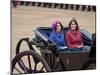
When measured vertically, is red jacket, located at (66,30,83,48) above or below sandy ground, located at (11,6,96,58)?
below

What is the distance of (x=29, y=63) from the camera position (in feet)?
6.85

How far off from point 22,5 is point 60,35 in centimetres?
49

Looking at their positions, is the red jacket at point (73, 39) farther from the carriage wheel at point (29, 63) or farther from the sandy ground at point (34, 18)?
the carriage wheel at point (29, 63)

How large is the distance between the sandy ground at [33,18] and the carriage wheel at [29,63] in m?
0.07

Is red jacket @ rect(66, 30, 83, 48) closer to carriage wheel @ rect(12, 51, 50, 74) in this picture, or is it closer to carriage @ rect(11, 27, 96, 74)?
carriage @ rect(11, 27, 96, 74)

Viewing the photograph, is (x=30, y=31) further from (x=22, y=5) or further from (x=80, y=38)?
(x=80, y=38)

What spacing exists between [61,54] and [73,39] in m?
0.21

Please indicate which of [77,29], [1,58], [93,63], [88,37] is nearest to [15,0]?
[1,58]

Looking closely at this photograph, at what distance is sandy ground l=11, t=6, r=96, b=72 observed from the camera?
6.74 feet

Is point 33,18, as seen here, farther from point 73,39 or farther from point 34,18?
point 73,39

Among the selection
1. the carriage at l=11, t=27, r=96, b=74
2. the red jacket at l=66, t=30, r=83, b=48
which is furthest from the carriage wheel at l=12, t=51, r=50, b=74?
the red jacket at l=66, t=30, r=83, b=48

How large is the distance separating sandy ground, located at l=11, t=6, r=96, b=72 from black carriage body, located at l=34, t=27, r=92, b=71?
0.20 feet

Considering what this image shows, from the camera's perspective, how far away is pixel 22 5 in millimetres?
2078

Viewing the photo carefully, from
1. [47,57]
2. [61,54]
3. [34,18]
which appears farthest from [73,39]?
[34,18]
